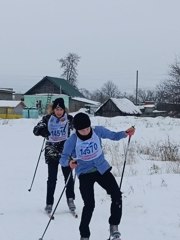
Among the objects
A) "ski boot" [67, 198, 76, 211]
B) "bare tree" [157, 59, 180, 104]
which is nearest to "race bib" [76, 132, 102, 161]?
"ski boot" [67, 198, 76, 211]

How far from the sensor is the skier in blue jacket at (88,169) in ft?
19.1

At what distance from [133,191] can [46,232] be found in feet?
8.63

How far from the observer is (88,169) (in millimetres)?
5926

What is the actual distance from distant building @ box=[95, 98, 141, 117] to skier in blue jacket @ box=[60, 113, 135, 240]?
6025 cm

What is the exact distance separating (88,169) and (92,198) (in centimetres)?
37

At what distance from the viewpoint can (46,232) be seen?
6.67m

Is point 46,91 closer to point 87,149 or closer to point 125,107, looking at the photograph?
point 125,107

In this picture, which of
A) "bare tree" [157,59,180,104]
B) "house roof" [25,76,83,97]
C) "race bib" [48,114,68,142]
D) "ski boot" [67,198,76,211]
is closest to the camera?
"ski boot" [67,198,76,211]

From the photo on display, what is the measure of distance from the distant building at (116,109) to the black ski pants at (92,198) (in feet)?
198

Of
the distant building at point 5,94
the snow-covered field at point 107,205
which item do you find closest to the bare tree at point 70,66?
the distant building at point 5,94

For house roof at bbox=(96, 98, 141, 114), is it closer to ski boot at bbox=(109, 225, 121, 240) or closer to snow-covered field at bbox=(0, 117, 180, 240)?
snow-covered field at bbox=(0, 117, 180, 240)

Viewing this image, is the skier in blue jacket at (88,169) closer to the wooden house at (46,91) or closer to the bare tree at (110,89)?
the wooden house at (46,91)

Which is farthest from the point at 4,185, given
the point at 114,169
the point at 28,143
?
the point at 28,143

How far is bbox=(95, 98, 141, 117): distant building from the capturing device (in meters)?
66.7
